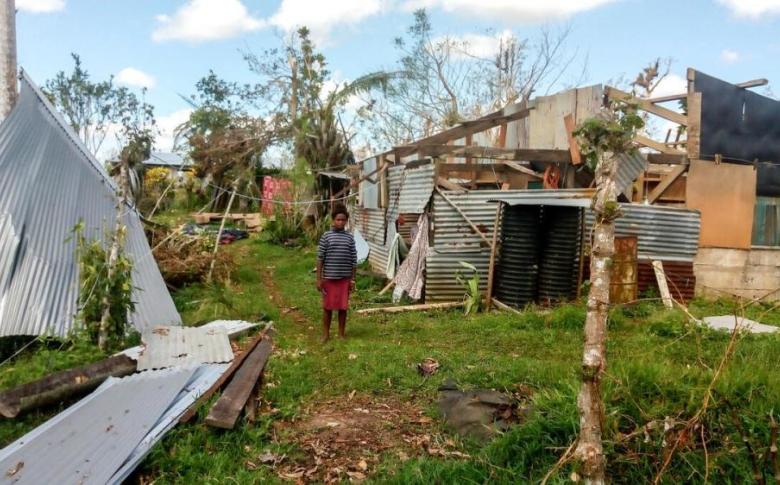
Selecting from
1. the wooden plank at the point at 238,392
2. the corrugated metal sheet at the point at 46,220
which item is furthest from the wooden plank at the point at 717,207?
the corrugated metal sheet at the point at 46,220

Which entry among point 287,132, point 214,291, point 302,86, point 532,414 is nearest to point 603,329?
point 532,414

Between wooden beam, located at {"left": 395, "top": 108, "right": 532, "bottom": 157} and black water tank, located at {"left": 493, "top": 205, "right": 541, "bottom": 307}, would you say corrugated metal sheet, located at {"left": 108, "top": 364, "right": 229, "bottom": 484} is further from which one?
wooden beam, located at {"left": 395, "top": 108, "right": 532, "bottom": 157}

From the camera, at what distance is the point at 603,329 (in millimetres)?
2779

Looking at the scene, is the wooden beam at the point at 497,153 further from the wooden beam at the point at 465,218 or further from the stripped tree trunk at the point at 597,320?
the stripped tree trunk at the point at 597,320

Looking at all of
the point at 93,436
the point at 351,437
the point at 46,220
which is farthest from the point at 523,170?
the point at 93,436

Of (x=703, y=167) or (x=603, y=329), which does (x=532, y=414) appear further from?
(x=703, y=167)

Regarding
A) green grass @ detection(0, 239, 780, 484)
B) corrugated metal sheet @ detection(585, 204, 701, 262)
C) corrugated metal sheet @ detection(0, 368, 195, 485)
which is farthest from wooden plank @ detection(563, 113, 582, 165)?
corrugated metal sheet @ detection(0, 368, 195, 485)

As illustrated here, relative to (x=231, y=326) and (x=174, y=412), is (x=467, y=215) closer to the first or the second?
(x=231, y=326)

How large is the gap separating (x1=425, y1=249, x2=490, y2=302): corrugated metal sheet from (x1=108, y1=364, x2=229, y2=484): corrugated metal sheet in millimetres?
4689

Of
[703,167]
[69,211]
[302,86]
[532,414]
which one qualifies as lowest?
[532,414]

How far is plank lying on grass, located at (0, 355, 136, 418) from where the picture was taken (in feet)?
13.6

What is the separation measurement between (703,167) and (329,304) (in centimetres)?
724

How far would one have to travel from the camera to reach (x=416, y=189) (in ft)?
33.3

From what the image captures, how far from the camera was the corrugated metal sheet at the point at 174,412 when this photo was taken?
3.46 metres
